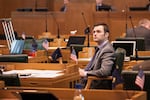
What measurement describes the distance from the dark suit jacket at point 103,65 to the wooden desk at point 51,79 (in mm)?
268

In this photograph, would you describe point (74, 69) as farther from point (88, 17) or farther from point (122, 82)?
point (88, 17)

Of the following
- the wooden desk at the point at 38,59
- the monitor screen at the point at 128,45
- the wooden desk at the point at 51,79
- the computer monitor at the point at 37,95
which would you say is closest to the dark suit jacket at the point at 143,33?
the monitor screen at the point at 128,45

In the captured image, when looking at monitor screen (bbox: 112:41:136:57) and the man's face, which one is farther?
monitor screen (bbox: 112:41:136:57)

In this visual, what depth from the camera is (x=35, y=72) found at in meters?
7.29

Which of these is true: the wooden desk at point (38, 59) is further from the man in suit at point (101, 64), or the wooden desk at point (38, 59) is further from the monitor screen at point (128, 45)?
the man in suit at point (101, 64)

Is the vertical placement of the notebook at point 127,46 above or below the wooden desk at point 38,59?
above

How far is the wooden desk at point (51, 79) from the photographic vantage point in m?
6.52

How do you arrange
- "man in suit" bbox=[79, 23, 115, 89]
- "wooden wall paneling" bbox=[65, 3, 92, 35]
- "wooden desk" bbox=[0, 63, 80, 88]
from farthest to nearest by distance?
"wooden wall paneling" bbox=[65, 3, 92, 35] < "man in suit" bbox=[79, 23, 115, 89] < "wooden desk" bbox=[0, 63, 80, 88]

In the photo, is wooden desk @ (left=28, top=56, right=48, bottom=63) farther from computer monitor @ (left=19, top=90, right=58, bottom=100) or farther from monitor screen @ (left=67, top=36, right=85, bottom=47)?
computer monitor @ (left=19, top=90, right=58, bottom=100)

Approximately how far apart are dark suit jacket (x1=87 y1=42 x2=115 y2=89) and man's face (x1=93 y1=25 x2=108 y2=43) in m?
0.15

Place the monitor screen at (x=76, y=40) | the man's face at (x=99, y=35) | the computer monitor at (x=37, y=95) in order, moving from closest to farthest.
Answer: the computer monitor at (x=37, y=95)
the man's face at (x=99, y=35)
the monitor screen at (x=76, y=40)

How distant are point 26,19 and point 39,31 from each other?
0.57 meters

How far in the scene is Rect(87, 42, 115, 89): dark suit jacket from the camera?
22.7 ft

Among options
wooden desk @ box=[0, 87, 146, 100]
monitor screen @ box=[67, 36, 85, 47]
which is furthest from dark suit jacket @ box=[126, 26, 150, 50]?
wooden desk @ box=[0, 87, 146, 100]
